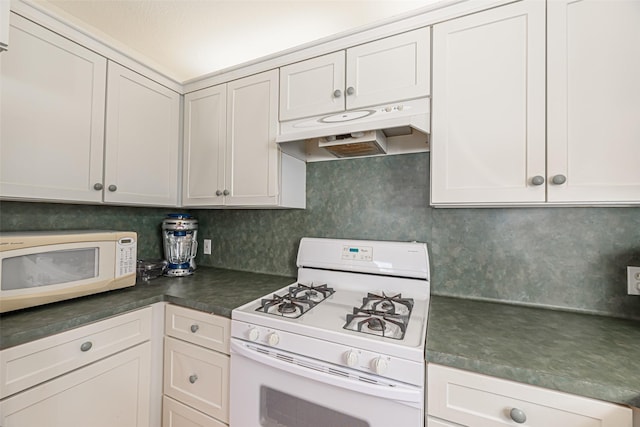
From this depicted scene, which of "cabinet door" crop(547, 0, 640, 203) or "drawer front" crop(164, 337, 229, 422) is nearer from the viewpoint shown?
"cabinet door" crop(547, 0, 640, 203)

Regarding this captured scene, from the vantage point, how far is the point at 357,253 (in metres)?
1.52

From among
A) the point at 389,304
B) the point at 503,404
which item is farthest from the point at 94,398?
the point at 503,404

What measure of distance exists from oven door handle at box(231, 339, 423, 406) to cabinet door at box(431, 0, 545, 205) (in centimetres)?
73

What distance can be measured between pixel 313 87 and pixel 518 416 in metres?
1.51

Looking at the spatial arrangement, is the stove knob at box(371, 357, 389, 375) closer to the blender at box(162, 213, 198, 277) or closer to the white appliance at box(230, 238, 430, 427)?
the white appliance at box(230, 238, 430, 427)

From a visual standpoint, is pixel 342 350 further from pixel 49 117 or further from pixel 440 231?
pixel 49 117

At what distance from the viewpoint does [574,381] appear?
0.71 m

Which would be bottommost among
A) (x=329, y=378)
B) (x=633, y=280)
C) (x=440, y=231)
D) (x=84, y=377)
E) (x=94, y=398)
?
(x=94, y=398)

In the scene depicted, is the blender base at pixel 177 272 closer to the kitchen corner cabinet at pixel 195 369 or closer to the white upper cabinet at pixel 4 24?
the kitchen corner cabinet at pixel 195 369

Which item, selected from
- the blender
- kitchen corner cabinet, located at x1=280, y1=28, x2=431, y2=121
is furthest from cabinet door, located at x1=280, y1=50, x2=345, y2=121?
the blender

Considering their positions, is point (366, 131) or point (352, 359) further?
point (366, 131)

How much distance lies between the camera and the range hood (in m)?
1.18

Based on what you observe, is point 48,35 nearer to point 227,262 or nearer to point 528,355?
point 227,262

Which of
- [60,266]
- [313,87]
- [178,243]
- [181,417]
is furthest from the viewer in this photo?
[178,243]
